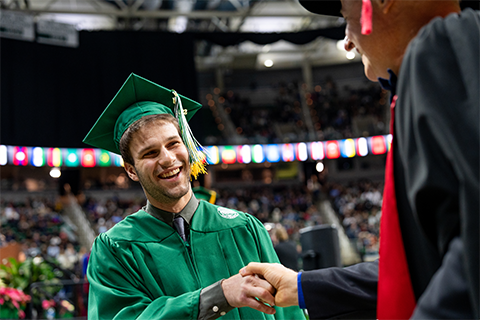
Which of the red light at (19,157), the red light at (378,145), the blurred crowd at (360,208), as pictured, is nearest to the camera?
the red light at (19,157)

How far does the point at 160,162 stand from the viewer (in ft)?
5.18

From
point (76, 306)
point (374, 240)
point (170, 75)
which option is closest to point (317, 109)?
point (374, 240)

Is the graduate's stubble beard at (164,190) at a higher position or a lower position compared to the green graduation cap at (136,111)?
lower

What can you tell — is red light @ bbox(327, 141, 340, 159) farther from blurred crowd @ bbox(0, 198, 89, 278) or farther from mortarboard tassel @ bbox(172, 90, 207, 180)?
mortarboard tassel @ bbox(172, 90, 207, 180)

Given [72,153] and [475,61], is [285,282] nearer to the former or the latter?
[475,61]

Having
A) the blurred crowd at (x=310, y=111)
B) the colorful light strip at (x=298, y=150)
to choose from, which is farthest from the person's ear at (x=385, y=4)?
the blurred crowd at (x=310, y=111)

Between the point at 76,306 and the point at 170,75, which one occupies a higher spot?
the point at 170,75

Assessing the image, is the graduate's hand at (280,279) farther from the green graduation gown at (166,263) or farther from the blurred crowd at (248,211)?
the blurred crowd at (248,211)

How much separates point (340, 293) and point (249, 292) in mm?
273

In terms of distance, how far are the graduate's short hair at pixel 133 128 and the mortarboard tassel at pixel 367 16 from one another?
100cm

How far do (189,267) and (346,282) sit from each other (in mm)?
604

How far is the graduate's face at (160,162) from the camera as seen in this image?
Result: 5.22 feet

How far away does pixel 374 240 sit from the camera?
14.9m

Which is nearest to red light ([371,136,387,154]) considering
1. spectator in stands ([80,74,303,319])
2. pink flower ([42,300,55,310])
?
pink flower ([42,300,55,310])
